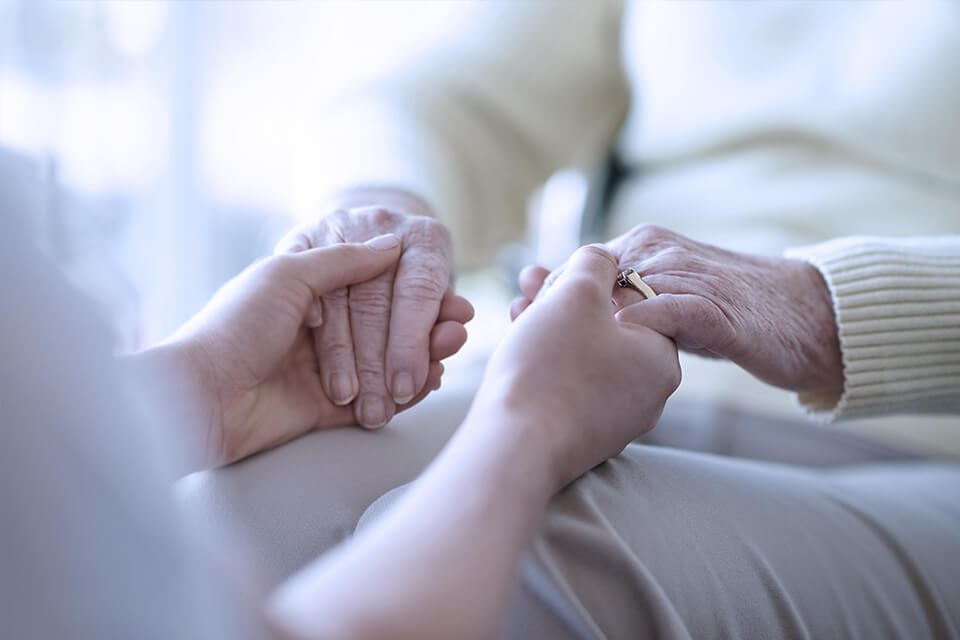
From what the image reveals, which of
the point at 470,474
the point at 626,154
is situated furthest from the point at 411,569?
the point at 626,154

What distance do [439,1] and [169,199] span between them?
1.98 ft

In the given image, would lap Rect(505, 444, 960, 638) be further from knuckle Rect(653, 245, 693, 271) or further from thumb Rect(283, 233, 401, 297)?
thumb Rect(283, 233, 401, 297)

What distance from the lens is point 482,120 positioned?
1160 millimetres

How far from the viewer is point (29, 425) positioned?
31 cm

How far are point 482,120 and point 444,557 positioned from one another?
929 millimetres

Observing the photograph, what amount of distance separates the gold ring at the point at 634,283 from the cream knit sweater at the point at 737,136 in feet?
0.63

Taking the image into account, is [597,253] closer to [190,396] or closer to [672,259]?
[672,259]

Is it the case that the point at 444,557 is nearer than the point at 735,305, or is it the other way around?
the point at 444,557

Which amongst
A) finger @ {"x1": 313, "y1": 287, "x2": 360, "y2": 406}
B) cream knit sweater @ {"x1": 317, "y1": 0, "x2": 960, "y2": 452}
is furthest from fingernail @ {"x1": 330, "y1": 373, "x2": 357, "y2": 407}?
cream knit sweater @ {"x1": 317, "y1": 0, "x2": 960, "y2": 452}

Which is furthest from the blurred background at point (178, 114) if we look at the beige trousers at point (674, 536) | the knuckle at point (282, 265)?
the beige trousers at point (674, 536)

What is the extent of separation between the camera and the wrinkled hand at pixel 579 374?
0.42 m

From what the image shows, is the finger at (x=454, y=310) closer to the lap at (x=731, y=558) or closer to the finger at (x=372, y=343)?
the finger at (x=372, y=343)

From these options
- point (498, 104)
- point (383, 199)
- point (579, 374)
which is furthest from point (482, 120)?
point (579, 374)

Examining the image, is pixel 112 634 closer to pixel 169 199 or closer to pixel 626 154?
pixel 626 154
